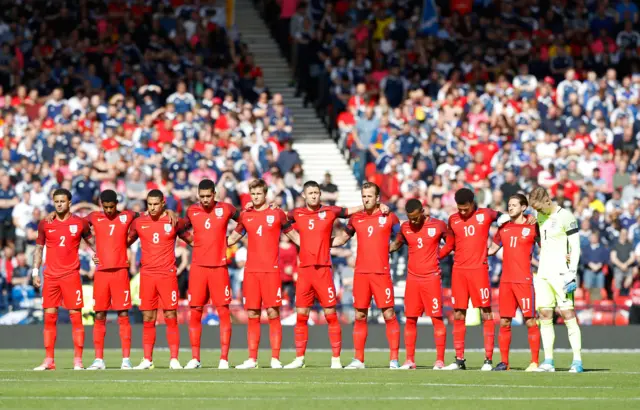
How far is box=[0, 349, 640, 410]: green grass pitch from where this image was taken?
14.0 meters

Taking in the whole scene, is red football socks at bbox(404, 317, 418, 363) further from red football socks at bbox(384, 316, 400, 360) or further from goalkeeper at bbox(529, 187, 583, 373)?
goalkeeper at bbox(529, 187, 583, 373)

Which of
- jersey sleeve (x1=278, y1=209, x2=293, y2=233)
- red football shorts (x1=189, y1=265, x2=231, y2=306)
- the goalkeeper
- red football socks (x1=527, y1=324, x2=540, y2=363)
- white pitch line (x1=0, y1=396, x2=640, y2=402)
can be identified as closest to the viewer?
white pitch line (x1=0, y1=396, x2=640, y2=402)

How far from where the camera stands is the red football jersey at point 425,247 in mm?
19016

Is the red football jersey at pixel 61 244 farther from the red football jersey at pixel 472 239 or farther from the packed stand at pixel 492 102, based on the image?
the packed stand at pixel 492 102

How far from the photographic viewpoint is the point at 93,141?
96.1ft

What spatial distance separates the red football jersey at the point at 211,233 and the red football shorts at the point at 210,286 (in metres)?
0.09

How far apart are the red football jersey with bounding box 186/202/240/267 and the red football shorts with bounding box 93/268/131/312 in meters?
1.01

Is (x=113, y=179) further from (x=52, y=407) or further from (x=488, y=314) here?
(x=52, y=407)

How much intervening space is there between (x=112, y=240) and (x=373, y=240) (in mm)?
3497

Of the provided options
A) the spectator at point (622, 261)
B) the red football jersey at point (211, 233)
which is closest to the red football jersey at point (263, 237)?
the red football jersey at point (211, 233)

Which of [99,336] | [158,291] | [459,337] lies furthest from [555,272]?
[99,336]

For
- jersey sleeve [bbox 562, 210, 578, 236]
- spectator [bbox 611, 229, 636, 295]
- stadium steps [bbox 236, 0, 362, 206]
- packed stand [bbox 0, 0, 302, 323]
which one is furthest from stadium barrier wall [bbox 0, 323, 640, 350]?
jersey sleeve [bbox 562, 210, 578, 236]

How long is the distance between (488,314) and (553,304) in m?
1.03

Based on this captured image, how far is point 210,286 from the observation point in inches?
Result: 746
